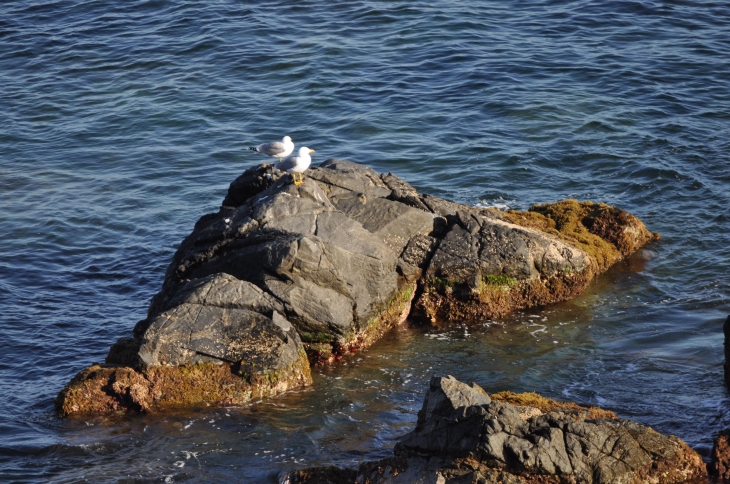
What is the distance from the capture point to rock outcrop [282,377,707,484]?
8180 millimetres

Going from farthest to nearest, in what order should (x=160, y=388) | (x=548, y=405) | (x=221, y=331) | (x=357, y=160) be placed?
1. (x=357, y=160)
2. (x=221, y=331)
3. (x=160, y=388)
4. (x=548, y=405)

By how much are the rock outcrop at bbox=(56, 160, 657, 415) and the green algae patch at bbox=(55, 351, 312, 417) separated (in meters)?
0.01

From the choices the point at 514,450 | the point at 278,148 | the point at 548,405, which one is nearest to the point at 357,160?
the point at 278,148

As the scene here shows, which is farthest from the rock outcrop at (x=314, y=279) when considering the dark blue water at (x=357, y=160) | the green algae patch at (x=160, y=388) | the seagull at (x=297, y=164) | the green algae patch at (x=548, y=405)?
the green algae patch at (x=548, y=405)

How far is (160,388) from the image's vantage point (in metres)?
10.8

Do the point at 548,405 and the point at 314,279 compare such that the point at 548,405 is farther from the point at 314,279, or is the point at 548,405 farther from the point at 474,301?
the point at 314,279

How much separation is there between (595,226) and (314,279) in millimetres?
6233

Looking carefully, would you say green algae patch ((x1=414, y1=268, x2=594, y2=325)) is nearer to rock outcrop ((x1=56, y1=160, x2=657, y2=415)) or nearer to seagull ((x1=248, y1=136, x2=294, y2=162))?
rock outcrop ((x1=56, y1=160, x2=657, y2=415))

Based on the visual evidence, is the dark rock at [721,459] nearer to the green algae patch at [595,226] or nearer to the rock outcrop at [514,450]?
the rock outcrop at [514,450]

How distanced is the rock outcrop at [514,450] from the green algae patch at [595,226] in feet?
20.8

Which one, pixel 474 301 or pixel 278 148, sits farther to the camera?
pixel 278 148

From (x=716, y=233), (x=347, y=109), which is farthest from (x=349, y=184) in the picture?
(x=347, y=109)

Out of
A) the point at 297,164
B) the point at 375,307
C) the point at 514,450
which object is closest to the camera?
the point at 514,450

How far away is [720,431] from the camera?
9742mm
